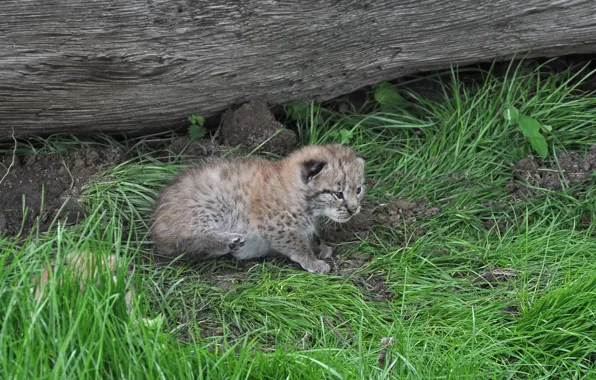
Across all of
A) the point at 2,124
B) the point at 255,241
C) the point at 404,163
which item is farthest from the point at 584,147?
the point at 2,124

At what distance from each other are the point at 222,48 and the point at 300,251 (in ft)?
4.84

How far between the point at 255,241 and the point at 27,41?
1.92 metres

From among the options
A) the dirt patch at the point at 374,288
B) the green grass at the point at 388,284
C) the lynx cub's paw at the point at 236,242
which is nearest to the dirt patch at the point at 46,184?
the green grass at the point at 388,284

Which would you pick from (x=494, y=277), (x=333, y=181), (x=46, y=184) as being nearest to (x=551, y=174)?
(x=494, y=277)

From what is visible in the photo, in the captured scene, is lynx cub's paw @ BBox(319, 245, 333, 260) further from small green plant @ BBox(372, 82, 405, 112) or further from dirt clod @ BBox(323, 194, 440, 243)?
small green plant @ BBox(372, 82, 405, 112)

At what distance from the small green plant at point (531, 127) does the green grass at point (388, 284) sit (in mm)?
151

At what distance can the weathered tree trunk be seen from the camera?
5879mm

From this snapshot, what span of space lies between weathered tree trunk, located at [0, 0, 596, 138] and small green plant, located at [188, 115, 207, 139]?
0.06 meters

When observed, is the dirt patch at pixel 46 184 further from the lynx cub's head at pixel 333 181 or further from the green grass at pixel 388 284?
the lynx cub's head at pixel 333 181

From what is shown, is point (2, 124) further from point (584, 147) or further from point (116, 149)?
point (584, 147)

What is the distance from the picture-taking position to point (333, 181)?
241 inches

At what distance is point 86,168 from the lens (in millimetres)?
6422

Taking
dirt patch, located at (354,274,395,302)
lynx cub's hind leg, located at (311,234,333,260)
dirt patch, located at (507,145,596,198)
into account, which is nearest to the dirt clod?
lynx cub's hind leg, located at (311,234,333,260)

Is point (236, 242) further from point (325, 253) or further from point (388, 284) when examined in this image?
point (388, 284)
